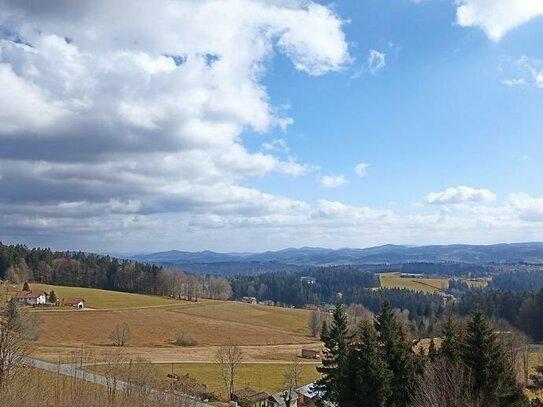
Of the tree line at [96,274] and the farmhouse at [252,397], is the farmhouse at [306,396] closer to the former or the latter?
the farmhouse at [252,397]

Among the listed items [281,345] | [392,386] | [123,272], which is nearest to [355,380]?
[392,386]

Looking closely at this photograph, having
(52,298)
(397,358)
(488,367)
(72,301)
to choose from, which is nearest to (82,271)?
(52,298)

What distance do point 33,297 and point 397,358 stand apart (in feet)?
360

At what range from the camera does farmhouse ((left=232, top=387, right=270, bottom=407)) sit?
5203 centimetres

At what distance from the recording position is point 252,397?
53031 millimetres

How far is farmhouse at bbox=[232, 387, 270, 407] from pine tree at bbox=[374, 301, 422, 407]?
21019 mm

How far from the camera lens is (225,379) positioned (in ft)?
194

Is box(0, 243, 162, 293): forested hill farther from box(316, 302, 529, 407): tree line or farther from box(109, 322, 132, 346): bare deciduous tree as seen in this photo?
box(316, 302, 529, 407): tree line

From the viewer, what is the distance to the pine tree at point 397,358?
1275 inches

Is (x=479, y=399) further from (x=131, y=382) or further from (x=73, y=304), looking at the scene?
(x=73, y=304)

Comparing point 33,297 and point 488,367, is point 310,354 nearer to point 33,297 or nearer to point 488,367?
point 488,367

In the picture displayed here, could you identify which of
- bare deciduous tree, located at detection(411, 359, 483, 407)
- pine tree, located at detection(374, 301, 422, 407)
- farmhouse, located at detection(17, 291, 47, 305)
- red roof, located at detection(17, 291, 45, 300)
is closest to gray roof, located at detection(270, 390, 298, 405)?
pine tree, located at detection(374, 301, 422, 407)

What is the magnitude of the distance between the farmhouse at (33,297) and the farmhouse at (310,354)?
212 ft

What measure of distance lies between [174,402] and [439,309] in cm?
14849
